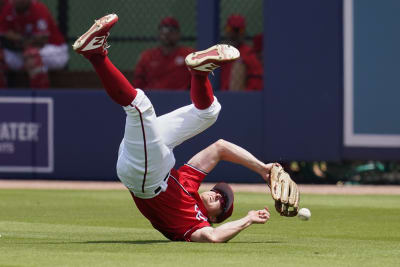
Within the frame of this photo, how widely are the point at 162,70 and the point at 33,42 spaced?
212cm

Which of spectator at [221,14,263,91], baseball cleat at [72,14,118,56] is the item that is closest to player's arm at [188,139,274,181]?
baseball cleat at [72,14,118,56]

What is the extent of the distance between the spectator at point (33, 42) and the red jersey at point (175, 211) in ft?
25.4

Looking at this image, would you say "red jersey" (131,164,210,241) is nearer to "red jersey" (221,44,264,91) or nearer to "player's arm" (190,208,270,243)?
"player's arm" (190,208,270,243)

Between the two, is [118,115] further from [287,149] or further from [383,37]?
[383,37]

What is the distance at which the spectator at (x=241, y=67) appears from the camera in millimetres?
13930

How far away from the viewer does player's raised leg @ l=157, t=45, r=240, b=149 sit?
22.9ft

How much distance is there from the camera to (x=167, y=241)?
7262 millimetres

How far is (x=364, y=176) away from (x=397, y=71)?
1.56m

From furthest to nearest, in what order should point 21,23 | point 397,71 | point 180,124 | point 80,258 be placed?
point 21,23, point 397,71, point 180,124, point 80,258

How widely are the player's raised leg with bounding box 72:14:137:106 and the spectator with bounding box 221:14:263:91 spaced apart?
23.4 ft

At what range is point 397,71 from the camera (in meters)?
13.5

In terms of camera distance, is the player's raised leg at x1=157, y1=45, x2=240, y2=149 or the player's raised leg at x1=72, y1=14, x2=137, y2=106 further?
the player's raised leg at x1=157, y1=45, x2=240, y2=149

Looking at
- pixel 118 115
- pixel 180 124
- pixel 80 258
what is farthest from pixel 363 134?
pixel 80 258

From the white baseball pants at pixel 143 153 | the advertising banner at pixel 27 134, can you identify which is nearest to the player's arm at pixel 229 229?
the white baseball pants at pixel 143 153
